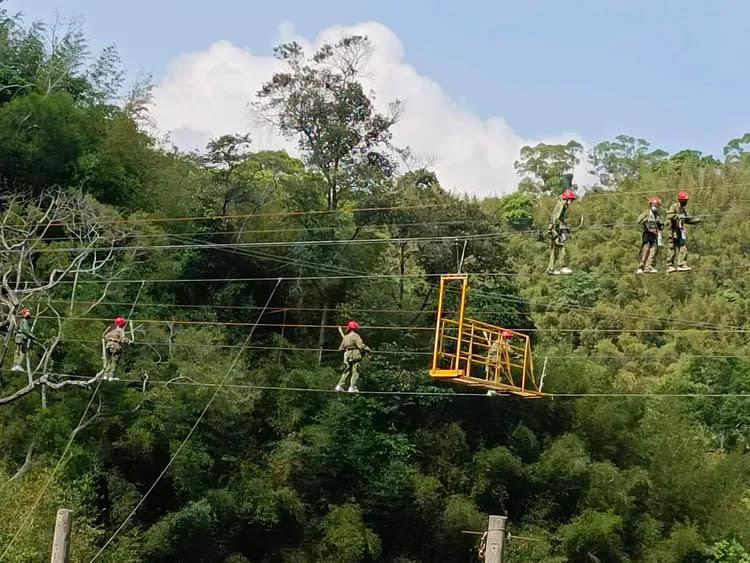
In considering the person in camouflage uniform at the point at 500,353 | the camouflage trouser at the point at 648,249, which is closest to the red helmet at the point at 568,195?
the camouflage trouser at the point at 648,249

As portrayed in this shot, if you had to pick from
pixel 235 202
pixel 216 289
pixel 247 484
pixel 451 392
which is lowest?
pixel 247 484

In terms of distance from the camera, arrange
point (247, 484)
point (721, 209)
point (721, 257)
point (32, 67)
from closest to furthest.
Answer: point (247, 484), point (32, 67), point (721, 257), point (721, 209)

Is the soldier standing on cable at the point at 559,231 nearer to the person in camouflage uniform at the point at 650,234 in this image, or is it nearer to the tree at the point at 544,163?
the person in camouflage uniform at the point at 650,234

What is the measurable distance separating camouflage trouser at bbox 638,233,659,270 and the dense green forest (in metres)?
14.8

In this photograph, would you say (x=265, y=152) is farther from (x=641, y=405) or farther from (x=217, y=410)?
(x=641, y=405)

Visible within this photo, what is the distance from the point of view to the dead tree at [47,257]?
80.2 ft

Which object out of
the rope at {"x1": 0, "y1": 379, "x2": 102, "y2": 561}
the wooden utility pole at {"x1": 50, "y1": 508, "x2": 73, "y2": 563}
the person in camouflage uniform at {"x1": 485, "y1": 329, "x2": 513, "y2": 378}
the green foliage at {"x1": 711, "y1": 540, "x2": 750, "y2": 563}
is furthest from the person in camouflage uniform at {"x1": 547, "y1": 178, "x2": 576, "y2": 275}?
the green foliage at {"x1": 711, "y1": 540, "x2": 750, "y2": 563}

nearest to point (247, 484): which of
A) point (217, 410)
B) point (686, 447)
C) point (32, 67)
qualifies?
point (217, 410)

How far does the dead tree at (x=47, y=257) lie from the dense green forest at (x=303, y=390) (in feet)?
0.70

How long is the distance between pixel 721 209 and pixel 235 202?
2982 cm

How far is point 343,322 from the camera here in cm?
3534

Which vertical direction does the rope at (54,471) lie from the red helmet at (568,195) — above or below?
below

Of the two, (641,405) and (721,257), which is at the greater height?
(721,257)

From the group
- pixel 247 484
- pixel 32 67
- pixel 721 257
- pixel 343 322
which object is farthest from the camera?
pixel 721 257
